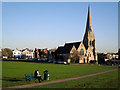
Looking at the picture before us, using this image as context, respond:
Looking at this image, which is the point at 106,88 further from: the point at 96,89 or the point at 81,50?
the point at 81,50

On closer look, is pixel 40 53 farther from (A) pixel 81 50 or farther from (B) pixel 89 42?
(A) pixel 81 50

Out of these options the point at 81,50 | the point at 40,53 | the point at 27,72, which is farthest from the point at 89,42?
the point at 27,72

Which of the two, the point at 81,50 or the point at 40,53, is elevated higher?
the point at 81,50

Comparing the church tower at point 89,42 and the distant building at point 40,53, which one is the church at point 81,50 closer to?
the church tower at point 89,42

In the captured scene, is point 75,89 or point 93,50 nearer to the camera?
point 75,89

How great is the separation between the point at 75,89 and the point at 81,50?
2897 inches

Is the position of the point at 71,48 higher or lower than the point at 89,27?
lower

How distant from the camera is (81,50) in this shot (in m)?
87.1

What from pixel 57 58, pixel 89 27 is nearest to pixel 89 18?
pixel 89 27

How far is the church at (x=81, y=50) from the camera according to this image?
260 feet

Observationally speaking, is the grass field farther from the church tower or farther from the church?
the church tower

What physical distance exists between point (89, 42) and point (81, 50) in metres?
16.2

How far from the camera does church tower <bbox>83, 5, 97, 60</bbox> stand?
303ft

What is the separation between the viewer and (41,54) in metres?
122
